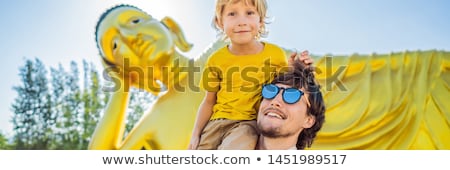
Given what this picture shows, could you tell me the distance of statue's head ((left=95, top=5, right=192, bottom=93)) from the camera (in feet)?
11.0

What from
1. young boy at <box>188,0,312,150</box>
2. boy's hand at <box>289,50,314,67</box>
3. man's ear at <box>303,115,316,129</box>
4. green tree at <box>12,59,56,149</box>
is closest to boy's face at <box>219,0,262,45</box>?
young boy at <box>188,0,312,150</box>

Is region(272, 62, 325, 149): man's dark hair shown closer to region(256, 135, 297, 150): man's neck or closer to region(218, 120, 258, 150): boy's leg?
region(256, 135, 297, 150): man's neck

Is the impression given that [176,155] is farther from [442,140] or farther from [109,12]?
[442,140]

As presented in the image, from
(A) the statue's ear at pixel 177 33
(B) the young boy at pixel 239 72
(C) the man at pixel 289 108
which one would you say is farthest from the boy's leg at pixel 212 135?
(A) the statue's ear at pixel 177 33

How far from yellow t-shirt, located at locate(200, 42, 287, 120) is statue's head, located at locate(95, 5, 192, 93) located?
0.31m

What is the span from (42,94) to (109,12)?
564 mm

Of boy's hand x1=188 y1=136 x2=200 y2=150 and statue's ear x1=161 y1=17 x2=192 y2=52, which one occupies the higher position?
statue's ear x1=161 y1=17 x2=192 y2=52

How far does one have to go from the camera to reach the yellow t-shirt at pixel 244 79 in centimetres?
311

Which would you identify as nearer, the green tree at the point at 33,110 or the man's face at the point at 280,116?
the man's face at the point at 280,116

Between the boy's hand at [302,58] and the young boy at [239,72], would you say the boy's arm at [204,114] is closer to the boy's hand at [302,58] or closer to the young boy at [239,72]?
the young boy at [239,72]

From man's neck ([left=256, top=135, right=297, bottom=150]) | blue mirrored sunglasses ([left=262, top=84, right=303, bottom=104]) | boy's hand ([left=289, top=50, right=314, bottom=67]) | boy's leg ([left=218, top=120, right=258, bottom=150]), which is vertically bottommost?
man's neck ([left=256, top=135, right=297, bottom=150])

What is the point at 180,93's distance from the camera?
11.2 ft

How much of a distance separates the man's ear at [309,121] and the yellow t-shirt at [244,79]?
0.86ft

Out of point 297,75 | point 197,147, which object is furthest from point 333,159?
point 197,147
